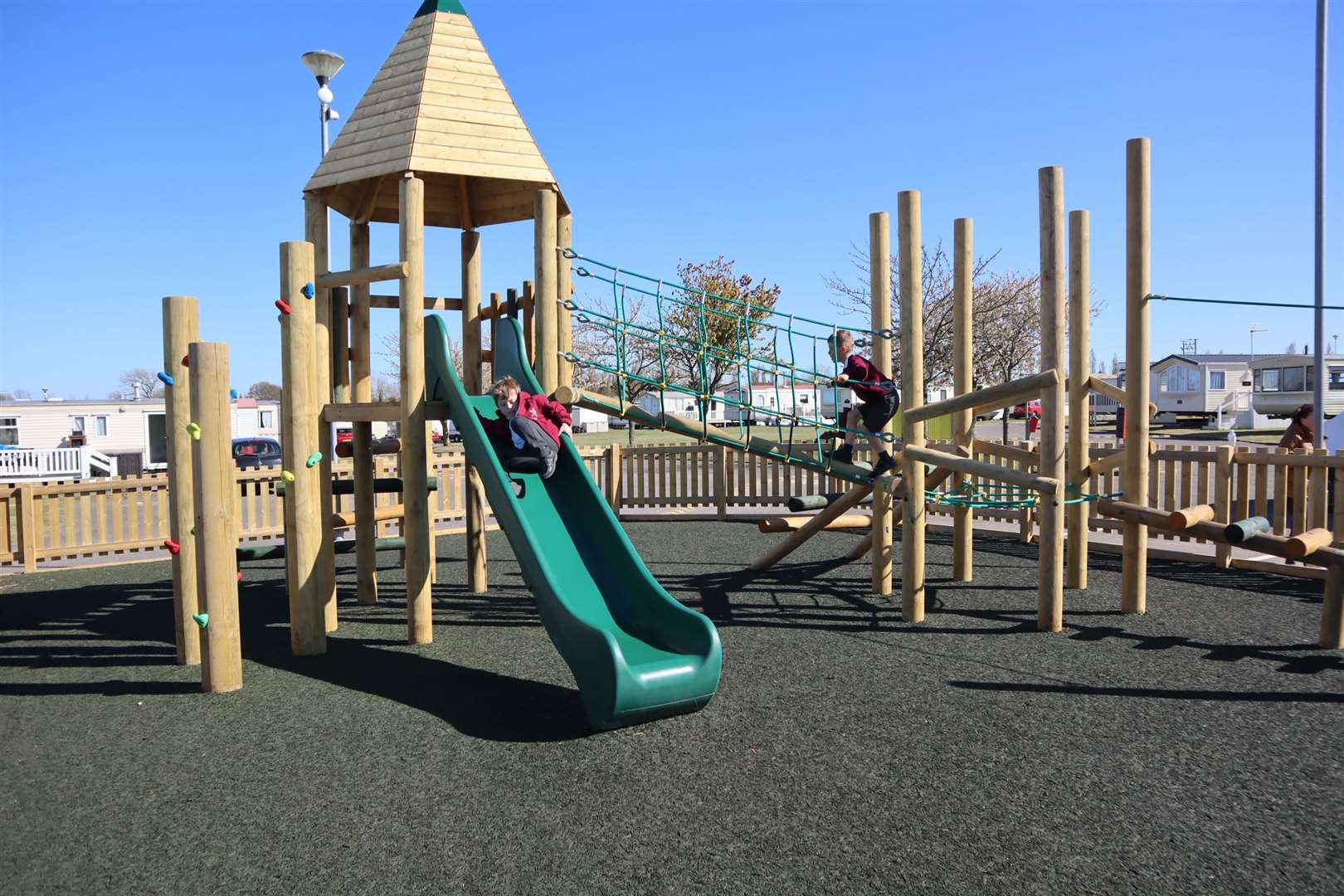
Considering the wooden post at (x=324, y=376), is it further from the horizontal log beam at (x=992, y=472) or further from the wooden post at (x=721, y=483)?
the wooden post at (x=721, y=483)

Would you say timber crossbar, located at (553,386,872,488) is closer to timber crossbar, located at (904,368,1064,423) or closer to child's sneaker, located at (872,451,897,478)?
child's sneaker, located at (872,451,897,478)

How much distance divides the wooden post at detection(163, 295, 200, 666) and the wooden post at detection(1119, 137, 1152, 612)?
7275 millimetres

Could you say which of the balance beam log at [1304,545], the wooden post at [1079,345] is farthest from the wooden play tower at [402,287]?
the balance beam log at [1304,545]

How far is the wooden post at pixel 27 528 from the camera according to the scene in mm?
11469

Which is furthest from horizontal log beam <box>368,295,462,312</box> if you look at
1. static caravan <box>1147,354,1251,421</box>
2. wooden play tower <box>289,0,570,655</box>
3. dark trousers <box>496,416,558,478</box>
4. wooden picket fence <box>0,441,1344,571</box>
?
static caravan <box>1147,354,1251,421</box>

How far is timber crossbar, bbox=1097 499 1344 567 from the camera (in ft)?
21.8

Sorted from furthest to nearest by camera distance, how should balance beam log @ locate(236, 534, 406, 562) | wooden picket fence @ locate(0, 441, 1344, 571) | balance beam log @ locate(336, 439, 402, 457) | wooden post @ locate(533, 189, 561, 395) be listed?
wooden picket fence @ locate(0, 441, 1344, 571), balance beam log @ locate(336, 439, 402, 457), balance beam log @ locate(236, 534, 406, 562), wooden post @ locate(533, 189, 561, 395)

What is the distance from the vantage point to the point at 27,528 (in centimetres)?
1154

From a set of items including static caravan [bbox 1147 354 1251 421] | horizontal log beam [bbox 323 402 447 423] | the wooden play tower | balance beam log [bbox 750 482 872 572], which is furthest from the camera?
static caravan [bbox 1147 354 1251 421]

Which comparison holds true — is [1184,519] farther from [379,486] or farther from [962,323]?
[379,486]

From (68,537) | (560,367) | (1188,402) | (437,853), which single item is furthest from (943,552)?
(1188,402)

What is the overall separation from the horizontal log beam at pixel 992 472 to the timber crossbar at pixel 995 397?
1.05 feet

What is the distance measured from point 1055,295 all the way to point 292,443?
629 centimetres

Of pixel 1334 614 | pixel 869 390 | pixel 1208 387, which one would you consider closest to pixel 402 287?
pixel 869 390
